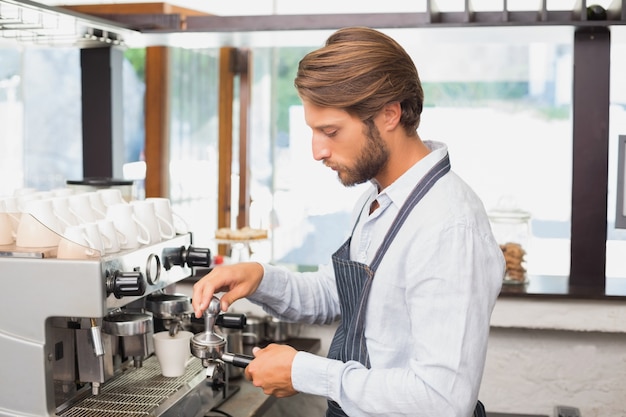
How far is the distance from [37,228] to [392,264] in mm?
704

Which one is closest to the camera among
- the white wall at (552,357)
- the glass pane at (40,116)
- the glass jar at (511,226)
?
the white wall at (552,357)

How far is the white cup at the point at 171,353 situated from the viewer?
194cm

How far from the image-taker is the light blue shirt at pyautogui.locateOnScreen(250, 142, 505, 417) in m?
→ 1.39

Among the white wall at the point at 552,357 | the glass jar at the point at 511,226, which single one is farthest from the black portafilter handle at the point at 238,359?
the glass jar at the point at 511,226

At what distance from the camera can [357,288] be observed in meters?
1.63

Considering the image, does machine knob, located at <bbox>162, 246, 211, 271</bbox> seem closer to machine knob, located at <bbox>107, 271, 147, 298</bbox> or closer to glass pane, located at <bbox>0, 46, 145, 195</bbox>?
machine knob, located at <bbox>107, 271, 147, 298</bbox>

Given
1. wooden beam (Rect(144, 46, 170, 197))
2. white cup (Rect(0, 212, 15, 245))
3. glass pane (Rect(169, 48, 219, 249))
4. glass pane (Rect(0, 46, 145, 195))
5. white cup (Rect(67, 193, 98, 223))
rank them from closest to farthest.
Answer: white cup (Rect(0, 212, 15, 245))
white cup (Rect(67, 193, 98, 223))
wooden beam (Rect(144, 46, 170, 197))
glass pane (Rect(169, 48, 219, 249))
glass pane (Rect(0, 46, 145, 195))

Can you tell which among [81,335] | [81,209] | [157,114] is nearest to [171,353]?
[81,335]

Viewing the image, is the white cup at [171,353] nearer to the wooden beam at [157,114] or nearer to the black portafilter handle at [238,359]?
the black portafilter handle at [238,359]

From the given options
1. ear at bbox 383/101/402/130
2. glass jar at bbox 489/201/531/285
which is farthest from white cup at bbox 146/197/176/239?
glass jar at bbox 489/201/531/285

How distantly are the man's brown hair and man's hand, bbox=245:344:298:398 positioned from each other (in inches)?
17.8

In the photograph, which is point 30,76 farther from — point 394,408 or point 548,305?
point 394,408

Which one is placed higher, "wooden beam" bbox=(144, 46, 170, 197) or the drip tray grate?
"wooden beam" bbox=(144, 46, 170, 197)

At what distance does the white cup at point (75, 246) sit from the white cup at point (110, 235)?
0.08 m
